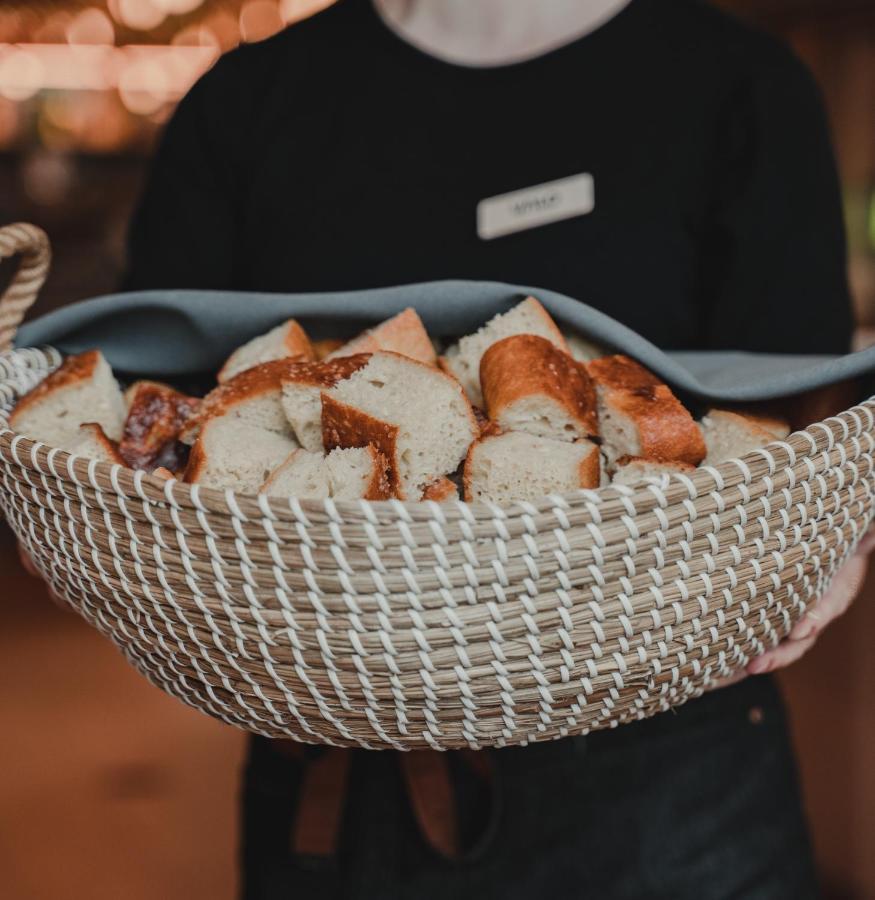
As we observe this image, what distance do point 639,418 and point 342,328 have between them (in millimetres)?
278

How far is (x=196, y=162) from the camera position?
1.12 meters

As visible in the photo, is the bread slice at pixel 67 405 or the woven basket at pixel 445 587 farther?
the bread slice at pixel 67 405

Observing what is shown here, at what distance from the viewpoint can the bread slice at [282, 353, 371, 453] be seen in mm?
704

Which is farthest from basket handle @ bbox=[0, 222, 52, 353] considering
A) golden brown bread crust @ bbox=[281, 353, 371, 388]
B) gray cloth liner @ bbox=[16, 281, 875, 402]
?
golden brown bread crust @ bbox=[281, 353, 371, 388]

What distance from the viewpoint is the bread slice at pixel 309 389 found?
2.31 ft

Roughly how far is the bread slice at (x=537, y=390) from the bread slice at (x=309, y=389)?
98mm

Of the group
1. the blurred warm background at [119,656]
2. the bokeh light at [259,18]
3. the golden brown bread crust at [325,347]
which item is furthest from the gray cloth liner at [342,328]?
the bokeh light at [259,18]

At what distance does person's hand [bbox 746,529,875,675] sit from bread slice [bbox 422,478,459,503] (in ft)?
0.86

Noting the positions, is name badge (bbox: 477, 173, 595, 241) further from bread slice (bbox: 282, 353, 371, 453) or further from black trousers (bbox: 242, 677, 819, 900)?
black trousers (bbox: 242, 677, 819, 900)

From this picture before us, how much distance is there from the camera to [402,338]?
76 cm

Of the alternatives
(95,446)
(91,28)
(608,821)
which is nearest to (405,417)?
(95,446)

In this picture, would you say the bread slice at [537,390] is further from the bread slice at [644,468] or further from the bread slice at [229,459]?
the bread slice at [229,459]

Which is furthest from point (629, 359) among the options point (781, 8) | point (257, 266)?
point (781, 8)

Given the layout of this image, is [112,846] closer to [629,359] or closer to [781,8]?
[629,359]
